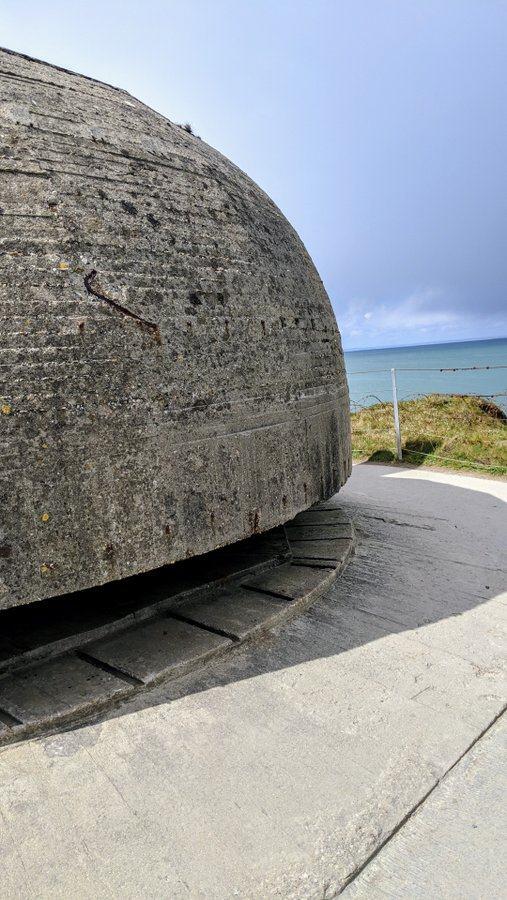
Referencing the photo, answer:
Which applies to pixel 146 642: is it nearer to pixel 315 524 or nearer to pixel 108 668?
pixel 108 668

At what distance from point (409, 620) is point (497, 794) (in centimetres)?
149

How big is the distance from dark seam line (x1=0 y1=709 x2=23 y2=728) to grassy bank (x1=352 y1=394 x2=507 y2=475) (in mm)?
7506

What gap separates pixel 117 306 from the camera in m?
3.27

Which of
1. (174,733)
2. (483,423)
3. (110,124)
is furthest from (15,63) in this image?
(483,423)

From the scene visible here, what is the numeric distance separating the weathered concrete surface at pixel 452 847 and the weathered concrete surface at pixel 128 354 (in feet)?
5.43

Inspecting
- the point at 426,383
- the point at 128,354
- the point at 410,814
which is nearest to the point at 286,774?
the point at 410,814

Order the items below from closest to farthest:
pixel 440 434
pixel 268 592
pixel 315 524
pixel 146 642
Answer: pixel 146 642
pixel 268 592
pixel 315 524
pixel 440 434

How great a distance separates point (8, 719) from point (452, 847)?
6.24 feet

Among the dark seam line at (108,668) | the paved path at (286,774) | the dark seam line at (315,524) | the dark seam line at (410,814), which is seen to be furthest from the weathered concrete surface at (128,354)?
the dark seam line at (410,814)

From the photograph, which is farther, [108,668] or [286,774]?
[108,668]

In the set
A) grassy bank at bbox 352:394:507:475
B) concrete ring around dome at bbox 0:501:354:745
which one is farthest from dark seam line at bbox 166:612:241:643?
grassy bank at bbox 352:394:507:475

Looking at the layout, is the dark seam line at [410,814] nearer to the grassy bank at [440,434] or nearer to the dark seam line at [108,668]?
the dark seam line at [108,668]

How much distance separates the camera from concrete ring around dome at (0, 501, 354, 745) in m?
3.03

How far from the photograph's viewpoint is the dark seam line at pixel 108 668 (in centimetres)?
321
